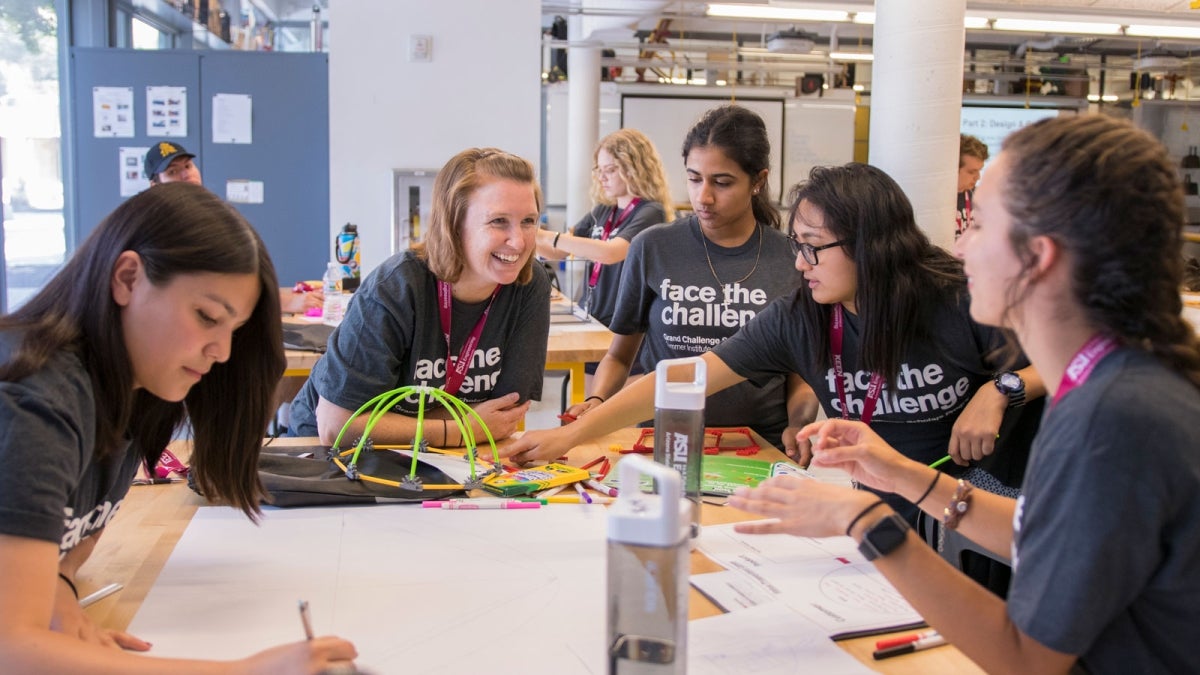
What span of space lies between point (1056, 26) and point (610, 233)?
4802mm

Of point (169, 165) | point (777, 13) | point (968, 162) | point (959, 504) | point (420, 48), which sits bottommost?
point (959, 504)

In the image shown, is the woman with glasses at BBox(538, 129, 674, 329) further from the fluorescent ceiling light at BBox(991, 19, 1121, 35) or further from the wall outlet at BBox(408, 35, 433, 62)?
the fluorescent ceiling light at BBox(991, 19, 1121, 35)

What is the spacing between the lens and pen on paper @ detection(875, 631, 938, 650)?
4.18 ft

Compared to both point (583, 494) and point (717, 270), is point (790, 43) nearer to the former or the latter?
point (717, 270)

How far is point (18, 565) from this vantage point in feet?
3.57

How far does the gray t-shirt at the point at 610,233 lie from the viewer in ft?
13.7

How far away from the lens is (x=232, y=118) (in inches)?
262

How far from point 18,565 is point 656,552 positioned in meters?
0.68

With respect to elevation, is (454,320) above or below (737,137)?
below

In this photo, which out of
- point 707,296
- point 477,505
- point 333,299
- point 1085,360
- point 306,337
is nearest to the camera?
point 1085,360

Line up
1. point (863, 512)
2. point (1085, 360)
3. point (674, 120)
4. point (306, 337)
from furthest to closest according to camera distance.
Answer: point (674, 120) < point (306, 337) < point (863, 512) < point (1085, 360)

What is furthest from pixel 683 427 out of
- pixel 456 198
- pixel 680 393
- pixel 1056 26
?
pixel 1056 26

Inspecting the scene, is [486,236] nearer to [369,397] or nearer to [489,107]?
[369,397]

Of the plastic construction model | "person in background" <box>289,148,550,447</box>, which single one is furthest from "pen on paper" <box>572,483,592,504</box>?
"person in background" <box>289,148,550,447</box>
